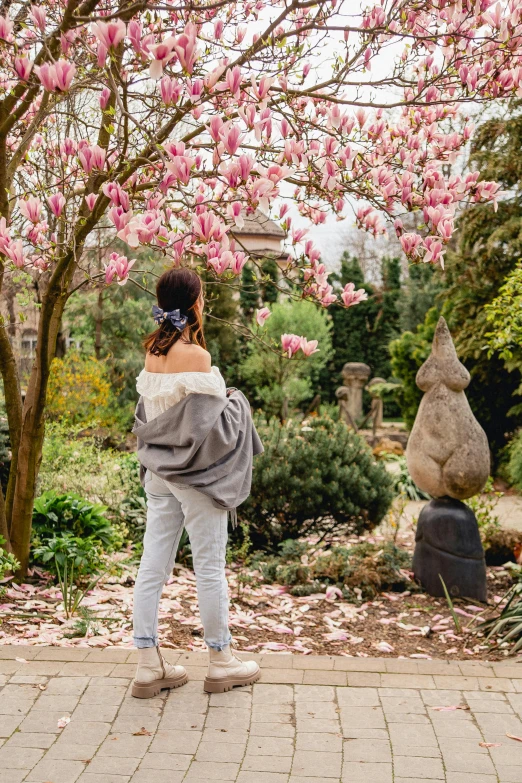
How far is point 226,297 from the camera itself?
1667cm

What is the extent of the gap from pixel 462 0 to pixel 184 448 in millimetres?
2641

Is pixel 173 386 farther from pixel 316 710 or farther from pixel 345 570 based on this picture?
pixel 345 570

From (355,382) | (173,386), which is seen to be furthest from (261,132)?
(355,382)

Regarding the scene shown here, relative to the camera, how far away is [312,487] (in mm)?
6105

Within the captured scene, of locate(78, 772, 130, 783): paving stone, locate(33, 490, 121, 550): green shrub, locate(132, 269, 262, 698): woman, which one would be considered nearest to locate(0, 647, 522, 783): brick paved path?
locate(78, 772, 130, 783): paving stone

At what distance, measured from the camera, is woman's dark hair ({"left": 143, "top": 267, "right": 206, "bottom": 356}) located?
313cm

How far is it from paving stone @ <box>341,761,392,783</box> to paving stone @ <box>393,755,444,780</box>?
36 millimetres

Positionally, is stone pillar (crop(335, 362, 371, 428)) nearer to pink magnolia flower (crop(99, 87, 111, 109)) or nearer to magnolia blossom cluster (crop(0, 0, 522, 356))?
magnolia blossom cluster (crop(0, 0, 522, 356))

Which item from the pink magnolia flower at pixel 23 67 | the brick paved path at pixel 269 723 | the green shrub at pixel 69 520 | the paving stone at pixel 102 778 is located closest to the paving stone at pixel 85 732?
the brick paved path at pixel 269 723

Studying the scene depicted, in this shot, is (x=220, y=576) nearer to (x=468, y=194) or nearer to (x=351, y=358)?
(x=468, y=194)

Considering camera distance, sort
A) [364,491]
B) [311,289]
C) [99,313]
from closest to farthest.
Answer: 1. [311,289]
2. [364,491]
3. [99,313]

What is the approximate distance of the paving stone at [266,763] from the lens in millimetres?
2688

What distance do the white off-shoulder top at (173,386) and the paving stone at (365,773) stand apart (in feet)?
4.63

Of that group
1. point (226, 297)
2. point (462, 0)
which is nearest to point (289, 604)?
point (462, 0)
